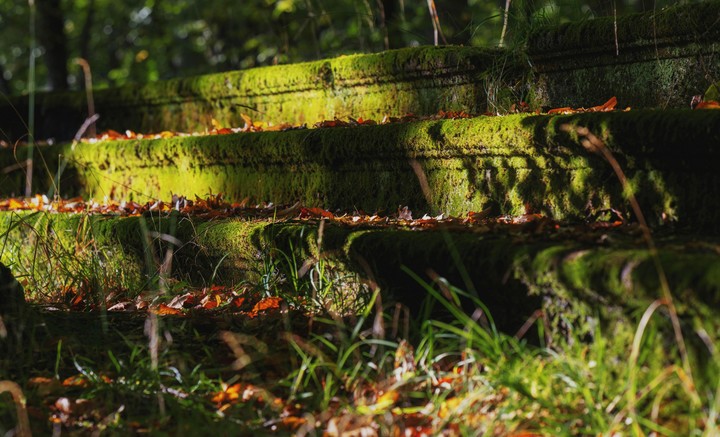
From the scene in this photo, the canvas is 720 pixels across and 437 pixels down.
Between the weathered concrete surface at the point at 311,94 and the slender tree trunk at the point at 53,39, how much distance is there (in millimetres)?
3987

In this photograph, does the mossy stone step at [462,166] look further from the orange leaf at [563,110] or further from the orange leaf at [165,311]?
the orange leaf at [165,311]

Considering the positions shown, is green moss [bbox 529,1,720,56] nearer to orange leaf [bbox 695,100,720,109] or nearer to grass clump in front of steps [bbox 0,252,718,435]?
orange leaf [bbox 695,100,720,109]

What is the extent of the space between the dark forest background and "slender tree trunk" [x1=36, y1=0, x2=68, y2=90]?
0.01m

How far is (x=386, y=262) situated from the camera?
3.21m

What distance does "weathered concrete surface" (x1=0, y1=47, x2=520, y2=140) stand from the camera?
15.5 ft

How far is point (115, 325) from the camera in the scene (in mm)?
3518

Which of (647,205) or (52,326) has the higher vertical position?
(647,205)

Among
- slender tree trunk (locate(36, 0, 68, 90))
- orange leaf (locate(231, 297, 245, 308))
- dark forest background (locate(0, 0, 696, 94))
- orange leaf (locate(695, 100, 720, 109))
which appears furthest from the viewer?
slender tree trunk (locate(36, 0, 68, 90))

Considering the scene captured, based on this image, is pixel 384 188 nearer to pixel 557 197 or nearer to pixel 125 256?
pixel 557 197

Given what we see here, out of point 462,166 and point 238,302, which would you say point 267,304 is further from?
point 462,166

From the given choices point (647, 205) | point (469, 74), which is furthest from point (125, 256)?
point (647, 205)

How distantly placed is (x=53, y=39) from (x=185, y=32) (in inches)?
306

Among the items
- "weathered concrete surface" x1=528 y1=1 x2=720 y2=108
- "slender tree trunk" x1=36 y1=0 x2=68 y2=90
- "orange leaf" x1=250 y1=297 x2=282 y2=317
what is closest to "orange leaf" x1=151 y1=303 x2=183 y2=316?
"orange leaf" x1=250 y1=297 x2=282 y2=317

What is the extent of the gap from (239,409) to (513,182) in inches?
64.9
